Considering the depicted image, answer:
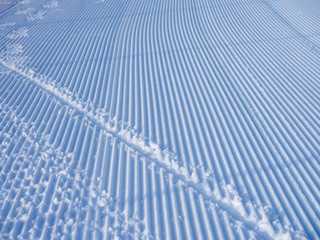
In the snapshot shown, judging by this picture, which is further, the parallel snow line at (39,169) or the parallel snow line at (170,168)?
the parallel snow line at (39,169)

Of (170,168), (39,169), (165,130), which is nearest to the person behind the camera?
(170,168)

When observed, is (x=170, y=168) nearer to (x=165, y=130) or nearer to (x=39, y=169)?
(x=165, y=130)

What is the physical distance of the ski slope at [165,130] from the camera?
2.30 meters

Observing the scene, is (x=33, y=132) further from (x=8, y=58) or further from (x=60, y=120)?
(x=8, y=58)

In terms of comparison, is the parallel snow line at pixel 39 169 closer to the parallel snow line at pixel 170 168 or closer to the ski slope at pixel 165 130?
the ski slope at pixel 165 130

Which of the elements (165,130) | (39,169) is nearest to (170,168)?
Answer: (165,130)

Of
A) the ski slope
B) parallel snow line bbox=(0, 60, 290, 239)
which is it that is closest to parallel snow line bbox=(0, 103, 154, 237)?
the ski slope

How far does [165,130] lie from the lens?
10.4 ft

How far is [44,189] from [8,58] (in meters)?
4.03

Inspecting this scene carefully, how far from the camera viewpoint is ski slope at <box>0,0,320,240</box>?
2.30 metres

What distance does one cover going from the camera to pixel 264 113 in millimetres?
3354

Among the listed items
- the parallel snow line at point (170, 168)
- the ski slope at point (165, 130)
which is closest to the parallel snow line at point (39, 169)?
the ski slope at point (165, 130)

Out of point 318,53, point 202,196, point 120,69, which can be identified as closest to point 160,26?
point 120,69

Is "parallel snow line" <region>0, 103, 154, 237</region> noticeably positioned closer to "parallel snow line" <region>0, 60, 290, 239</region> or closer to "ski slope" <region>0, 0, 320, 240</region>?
"ski slope" <region>0, 0, 320, 240</region>
